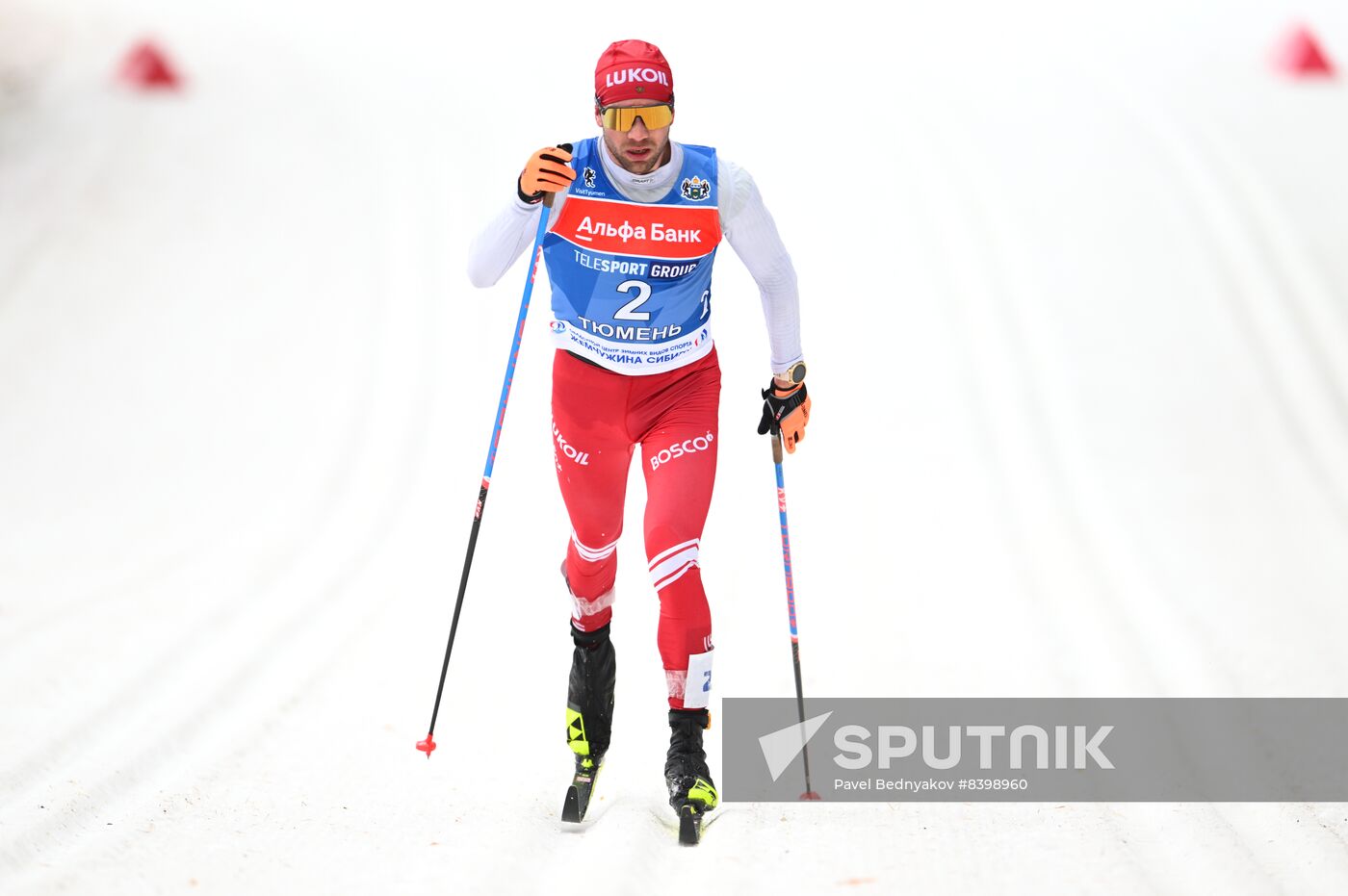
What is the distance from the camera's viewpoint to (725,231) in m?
3.80

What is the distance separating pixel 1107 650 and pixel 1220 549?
4.23 feet

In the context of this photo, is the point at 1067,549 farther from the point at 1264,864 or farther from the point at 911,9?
the point at 911,9

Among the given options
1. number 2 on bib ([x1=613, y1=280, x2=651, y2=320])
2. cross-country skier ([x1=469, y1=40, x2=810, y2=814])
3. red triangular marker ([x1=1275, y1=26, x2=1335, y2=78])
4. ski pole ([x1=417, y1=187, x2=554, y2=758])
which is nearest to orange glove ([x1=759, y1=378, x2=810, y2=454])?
cross-country skier ([x1=469, y1=40, x2=810, y2=814])

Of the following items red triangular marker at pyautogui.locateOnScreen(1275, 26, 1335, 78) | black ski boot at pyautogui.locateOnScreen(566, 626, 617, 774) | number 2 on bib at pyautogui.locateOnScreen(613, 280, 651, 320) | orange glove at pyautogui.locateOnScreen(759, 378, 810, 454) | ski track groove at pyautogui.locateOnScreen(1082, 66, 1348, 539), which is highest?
red triangular marker at pyautogui.locateOnScreen(1275, 26, 1335, 78)

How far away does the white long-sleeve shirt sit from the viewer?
3.69 metres

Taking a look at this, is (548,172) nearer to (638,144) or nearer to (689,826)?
(638,144)

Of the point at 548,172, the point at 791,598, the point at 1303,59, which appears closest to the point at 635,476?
the point at 791,598

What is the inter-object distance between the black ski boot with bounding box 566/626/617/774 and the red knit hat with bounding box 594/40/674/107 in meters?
1.69

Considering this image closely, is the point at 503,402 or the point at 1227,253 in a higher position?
the point at 1227,253

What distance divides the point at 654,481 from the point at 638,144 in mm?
1003

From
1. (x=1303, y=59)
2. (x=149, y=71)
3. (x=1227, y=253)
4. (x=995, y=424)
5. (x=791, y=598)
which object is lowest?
(x=791, y=598)

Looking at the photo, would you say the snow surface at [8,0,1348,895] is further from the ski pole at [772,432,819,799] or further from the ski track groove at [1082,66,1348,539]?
the ski pole at [772,432,819,799]

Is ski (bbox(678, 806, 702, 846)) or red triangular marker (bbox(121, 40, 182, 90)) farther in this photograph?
red triangular marker (bbox(121, 40, 182, 90))

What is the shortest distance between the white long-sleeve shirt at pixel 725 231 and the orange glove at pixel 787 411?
0.21 m
